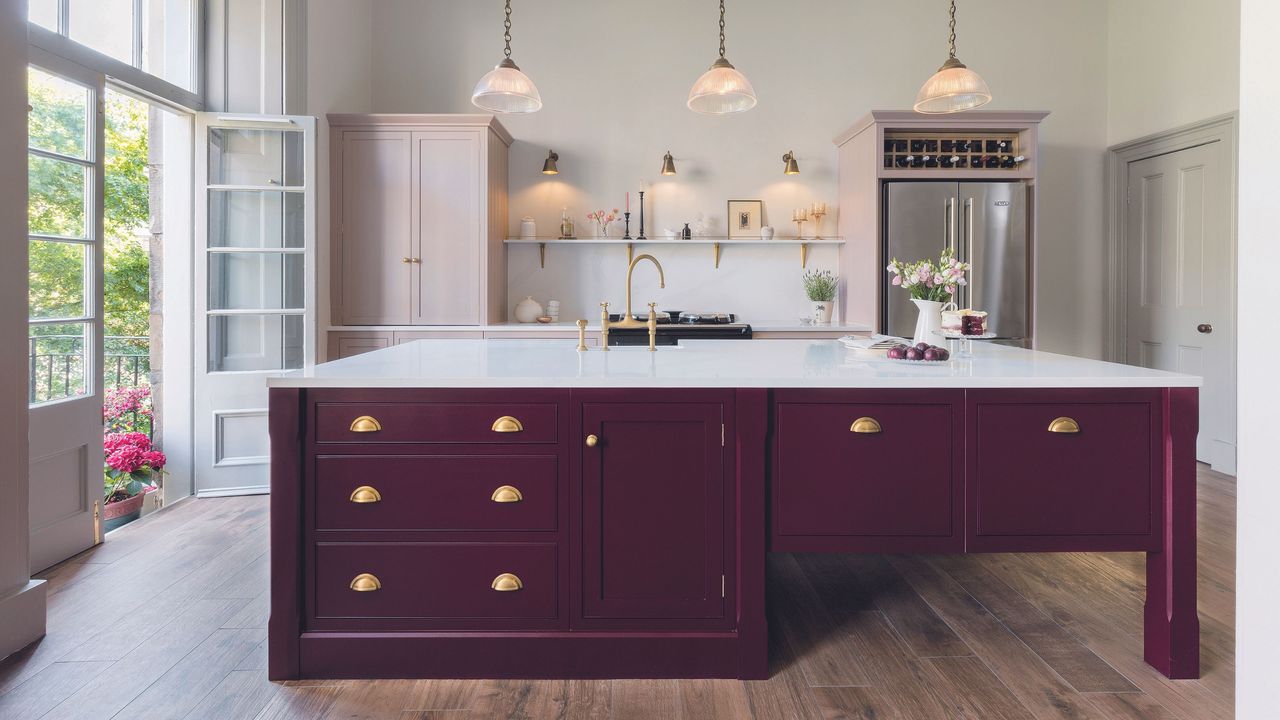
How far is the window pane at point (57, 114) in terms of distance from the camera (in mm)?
2973

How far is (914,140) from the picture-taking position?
506 centimetres

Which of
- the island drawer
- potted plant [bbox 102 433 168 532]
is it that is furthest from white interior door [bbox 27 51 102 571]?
the island drawer

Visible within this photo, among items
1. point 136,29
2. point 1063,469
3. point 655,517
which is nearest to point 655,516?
point 655,517

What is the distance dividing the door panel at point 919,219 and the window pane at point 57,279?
4.32 metres

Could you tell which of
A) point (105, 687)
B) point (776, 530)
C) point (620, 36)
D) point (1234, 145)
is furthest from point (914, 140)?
point (105, 687)

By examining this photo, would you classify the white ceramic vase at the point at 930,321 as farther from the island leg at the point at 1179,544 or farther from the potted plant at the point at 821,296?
the potted plant at the point at 821,296

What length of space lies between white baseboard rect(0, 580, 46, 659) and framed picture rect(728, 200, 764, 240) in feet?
14.4

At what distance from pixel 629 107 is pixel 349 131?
76.6 inches

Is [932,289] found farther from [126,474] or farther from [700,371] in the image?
[126,474]

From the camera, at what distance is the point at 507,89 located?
2.87 meters

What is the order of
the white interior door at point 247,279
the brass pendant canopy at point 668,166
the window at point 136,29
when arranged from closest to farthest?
the window at point 136,29
the white interior door at point 247,279
the brass pendant canopy at point 668,166

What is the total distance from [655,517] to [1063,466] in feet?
3.81

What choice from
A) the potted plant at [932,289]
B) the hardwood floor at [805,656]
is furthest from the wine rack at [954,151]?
the hardwood floor at [805,656]

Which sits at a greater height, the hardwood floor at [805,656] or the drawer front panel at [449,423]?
the drawer front panel at [449,423]
